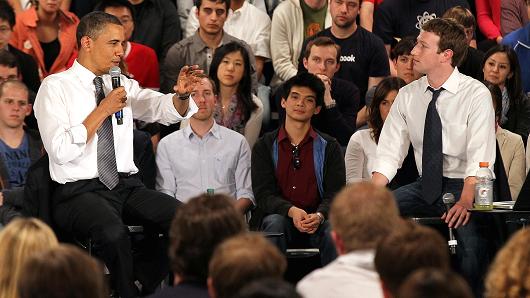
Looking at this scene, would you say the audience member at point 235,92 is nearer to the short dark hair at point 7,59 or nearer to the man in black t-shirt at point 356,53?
the man in black t-shirt at point 356,53

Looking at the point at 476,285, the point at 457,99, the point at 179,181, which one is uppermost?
the point at 457,99

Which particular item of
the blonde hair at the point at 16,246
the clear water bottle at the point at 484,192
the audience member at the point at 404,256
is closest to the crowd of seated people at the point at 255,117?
the clear water bottle at the point at 484,192

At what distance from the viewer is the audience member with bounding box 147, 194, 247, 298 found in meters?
4.07

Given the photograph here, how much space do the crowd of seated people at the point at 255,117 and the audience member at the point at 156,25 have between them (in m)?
0.01

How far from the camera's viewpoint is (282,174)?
745 cm

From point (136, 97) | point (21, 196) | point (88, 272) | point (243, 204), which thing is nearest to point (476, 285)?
point (243, 204)

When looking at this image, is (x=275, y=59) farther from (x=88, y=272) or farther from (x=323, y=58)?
Answer: (x=88, y=272)

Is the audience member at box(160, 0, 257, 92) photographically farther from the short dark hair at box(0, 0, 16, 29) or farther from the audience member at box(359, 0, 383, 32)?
the audience member at box(359, 0, 383, 32)

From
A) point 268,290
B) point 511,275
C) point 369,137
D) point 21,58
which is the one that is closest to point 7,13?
point 21,58

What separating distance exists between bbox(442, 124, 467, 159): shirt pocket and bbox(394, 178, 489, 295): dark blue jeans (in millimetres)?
164

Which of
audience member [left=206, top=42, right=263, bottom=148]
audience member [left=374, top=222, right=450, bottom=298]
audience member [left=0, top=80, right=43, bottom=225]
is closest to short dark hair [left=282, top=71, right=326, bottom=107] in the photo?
audience member [left=206, top=42, right=263, bottom=148]

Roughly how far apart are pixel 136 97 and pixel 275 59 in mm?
2538

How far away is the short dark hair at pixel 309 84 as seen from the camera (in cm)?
772

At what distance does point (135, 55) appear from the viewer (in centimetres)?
891
